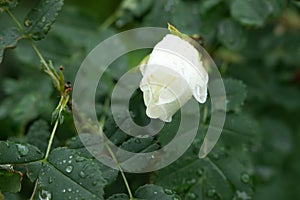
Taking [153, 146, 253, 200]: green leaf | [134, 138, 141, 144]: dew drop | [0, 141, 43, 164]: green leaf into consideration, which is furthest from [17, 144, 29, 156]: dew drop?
[153, 146, 253, 200]: green leaf

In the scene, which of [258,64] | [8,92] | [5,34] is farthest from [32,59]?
[258,64]

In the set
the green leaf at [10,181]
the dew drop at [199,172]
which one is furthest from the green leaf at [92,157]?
the dew drop at [199,172]

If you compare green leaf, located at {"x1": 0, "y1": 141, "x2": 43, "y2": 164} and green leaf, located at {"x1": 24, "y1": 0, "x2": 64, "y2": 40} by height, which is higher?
green leaf, located at {"x1": 24, "y1": 0, "x2": 64, "y2": 40}

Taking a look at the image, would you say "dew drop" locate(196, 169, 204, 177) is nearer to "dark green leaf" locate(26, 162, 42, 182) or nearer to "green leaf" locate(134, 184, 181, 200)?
"green leaf" locate(134, 184, 181, 200)

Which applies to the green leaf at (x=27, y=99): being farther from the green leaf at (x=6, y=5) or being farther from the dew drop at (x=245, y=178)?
the dew drop at (x=245, y=178)

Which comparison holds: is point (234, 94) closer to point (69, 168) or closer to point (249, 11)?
point (249, 11)

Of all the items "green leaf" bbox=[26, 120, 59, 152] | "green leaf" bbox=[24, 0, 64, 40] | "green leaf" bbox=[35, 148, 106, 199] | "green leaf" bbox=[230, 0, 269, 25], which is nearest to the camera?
"green leaf" bbox=[35, 148, 106, 199]

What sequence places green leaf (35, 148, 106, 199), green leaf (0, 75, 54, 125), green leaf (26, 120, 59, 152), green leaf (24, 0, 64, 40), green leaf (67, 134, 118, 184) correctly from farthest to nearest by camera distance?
green leaf (0, 75, 54, 125), green leaf (26, 120, 59, 152), green leaf (24, 0, 64, 40), green leaf (67, 134, 118, 184), green leaf (35, 148, 106, 199)

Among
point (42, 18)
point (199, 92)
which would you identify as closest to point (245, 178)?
point (199, 92)
